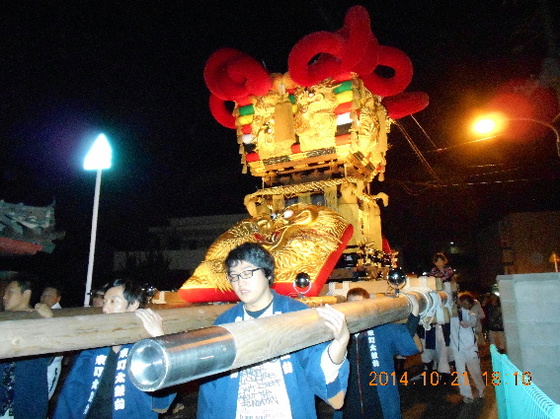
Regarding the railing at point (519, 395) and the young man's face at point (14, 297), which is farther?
the young man's face at point (14, 297)

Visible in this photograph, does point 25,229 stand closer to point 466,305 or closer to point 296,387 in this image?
point 296,387

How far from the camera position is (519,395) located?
2.29 m

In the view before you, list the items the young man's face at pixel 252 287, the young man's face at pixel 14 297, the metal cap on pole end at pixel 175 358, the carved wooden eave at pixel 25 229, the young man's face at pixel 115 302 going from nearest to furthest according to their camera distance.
Answer: the metal cap on pole end at pixel 175 358, the young man's face at pixel 252 287, the young man's face at pixel 115 302, the young man's face at pixel 14 297, the carved wooden eave at pixel 25 229

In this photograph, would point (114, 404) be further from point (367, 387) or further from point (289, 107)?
point (289, 107)

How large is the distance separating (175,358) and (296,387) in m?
1.01

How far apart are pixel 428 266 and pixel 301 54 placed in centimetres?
2231

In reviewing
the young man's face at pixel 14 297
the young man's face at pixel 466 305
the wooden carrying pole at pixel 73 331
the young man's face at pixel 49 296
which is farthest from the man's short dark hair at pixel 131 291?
the young man's face at pixel 466 305

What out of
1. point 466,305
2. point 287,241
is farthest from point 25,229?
point 466,305

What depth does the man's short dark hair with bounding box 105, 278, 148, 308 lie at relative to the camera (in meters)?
2.46

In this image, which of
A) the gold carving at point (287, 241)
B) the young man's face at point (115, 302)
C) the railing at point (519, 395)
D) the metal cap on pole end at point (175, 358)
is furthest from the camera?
the gold carving at point (287, 241)

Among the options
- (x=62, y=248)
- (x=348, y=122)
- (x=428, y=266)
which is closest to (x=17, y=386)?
(x=348, y=122)

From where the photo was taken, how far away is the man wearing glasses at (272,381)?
1.74 metres

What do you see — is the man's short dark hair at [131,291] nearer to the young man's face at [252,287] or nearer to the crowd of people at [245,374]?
the crowd of people at [245,374]

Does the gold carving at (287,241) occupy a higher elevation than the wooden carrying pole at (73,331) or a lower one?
higher
